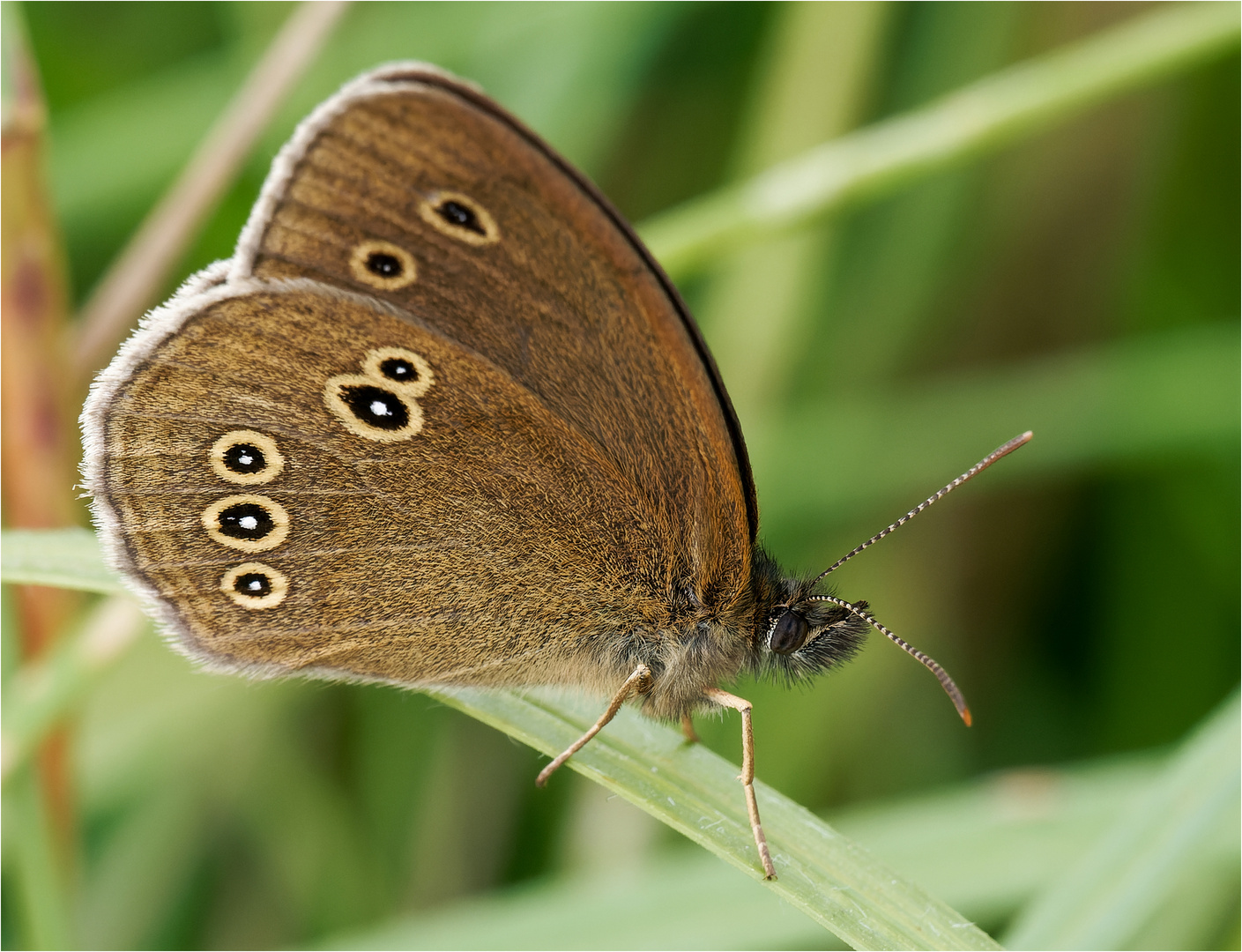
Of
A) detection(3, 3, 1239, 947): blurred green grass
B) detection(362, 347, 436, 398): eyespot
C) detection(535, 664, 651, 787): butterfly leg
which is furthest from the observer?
detection(3, 3, 1239, 947): blurred green grass

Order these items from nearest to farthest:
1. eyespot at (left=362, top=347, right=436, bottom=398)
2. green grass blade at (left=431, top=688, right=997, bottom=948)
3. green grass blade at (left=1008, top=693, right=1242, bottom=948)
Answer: green grass blade at (left=431, top=688, right=997, bottom=948), green grass blade at (left=1008, top=693, right=1242, bottom=948), eyespot at (left=362, top=347, right=436, bottom=398)

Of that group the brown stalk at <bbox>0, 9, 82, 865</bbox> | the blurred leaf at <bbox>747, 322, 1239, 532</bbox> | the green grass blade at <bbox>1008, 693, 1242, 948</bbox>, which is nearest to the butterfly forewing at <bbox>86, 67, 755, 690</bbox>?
the brown stalk at <bbox>0, 9, 82, 865</bbox>

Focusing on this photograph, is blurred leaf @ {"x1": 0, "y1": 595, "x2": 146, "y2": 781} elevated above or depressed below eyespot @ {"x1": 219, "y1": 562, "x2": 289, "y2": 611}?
below

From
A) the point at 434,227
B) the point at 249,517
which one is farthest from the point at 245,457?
the point at 434,227

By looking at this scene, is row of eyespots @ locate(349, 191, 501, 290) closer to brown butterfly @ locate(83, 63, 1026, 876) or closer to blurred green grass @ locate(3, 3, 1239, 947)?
brown butterfly @ locate(83, 63, 1026, 876)

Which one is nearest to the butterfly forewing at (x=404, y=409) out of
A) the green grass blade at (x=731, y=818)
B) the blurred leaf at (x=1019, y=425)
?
the green grass blade at (x=731, y=818)

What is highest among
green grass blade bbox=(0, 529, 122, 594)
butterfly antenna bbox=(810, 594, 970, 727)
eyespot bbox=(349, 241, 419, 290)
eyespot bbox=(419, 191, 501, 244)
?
eyespot bbox=(419, 191, 501, 244)

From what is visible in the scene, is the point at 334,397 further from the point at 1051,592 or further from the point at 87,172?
the point at 1051,592
